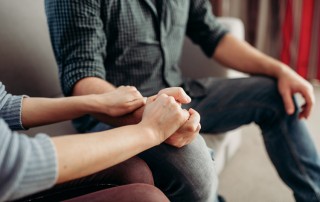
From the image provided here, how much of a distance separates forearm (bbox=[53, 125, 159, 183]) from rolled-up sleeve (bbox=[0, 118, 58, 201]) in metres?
0.02

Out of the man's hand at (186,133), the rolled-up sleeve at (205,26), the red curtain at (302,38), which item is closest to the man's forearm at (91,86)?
the man's hand at (186,133)

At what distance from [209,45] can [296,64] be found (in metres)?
1.01

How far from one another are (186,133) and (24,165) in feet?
1.11

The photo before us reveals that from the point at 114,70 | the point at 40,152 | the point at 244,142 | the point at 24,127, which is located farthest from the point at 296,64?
the point at 40,152

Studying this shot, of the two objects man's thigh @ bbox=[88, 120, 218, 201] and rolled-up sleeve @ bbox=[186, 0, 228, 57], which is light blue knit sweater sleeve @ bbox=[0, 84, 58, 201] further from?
rolled-up sleeve @ bbox=[186, 0, 228, 57]

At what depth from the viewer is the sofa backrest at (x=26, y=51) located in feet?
3.21

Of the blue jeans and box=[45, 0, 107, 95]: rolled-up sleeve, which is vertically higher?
box=[45, 0, 107, 95]: rolled-up sleeve

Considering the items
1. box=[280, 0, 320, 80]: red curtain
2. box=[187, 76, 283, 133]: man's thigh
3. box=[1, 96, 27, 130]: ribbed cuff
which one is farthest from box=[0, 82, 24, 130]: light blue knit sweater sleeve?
box=[280, 0, 320, 80]: red curtain

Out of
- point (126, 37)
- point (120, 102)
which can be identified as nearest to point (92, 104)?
point (120, 102)

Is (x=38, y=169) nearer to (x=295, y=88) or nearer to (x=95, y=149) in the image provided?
(x=95, y=149)

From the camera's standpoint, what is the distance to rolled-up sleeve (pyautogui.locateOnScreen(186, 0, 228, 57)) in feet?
3.80

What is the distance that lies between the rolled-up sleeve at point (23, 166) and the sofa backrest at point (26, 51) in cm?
A: 58

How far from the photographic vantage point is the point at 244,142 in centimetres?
152

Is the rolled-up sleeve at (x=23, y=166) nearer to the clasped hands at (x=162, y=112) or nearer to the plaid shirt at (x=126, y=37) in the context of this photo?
the clasped hands at (x=162, y=112)
